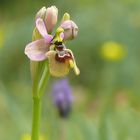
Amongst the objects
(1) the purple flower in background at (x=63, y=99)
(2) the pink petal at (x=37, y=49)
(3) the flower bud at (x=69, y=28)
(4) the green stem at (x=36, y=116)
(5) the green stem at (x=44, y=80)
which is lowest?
(1) the purple flower in background at (x=63, y=99)

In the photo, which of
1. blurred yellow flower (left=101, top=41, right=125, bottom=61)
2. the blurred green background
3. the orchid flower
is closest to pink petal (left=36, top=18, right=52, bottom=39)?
the orchid flower

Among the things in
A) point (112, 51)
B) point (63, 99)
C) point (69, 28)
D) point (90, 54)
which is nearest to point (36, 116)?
point (69, 28)

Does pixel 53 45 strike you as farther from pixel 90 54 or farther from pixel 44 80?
pixel 90 54

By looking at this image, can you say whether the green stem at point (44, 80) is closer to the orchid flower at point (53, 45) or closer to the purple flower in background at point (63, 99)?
the orchid flower at point (53, 45)

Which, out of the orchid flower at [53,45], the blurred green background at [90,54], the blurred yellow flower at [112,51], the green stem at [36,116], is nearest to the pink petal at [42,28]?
the orchid flower at [53,45]

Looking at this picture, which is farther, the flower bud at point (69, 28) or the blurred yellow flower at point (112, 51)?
the blurred yellow flower at point (112, 51)

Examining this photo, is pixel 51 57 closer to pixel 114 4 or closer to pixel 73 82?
pixel 73 82

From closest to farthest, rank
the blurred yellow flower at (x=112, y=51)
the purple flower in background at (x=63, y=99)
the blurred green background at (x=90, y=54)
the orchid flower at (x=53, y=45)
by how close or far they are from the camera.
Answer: the orchid flower at (x=53, y=45) → the purple flower in background at (x=63, y=99) → the blurred green background at (x=90, y=54) → the blurred yellow flower at (x=112, y=51)
